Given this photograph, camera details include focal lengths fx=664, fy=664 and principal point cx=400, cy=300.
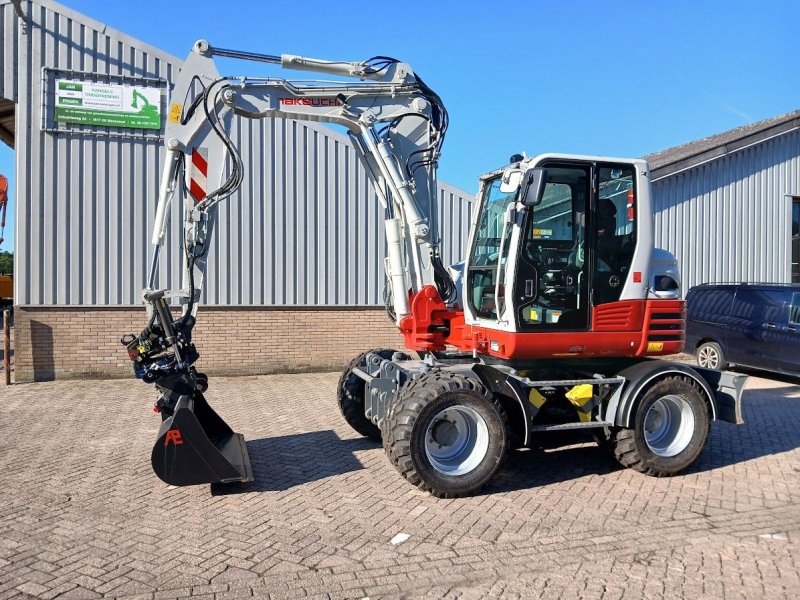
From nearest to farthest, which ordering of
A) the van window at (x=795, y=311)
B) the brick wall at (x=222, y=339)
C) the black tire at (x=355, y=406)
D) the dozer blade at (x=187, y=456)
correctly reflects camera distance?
the dozer blade at (x=187, y=456) → the black tire at (x=355, y=406) → the brick wall at (x=222, y=339) → the van window at (x=795, y=311)

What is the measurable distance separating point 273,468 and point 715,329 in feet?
32.2

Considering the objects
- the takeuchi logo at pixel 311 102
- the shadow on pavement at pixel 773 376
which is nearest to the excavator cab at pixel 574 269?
the takeuchi logo at pixel 311 102

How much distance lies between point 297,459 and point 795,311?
30.6ft

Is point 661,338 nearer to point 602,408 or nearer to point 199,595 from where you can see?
point 602,408

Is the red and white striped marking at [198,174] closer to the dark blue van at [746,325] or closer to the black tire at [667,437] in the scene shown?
the black tire at [667,437]

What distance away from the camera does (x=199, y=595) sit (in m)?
3.79

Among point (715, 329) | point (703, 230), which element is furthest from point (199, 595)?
point (703, 230)

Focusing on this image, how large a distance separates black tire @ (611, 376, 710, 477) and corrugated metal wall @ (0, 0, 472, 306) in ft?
24.3

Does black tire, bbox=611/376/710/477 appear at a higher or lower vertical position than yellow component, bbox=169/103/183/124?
lower

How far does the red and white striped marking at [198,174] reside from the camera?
6.02 meters

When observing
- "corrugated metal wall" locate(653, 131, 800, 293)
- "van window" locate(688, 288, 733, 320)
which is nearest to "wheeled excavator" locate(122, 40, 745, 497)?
"van window" locate(688, 288, 733, 320)

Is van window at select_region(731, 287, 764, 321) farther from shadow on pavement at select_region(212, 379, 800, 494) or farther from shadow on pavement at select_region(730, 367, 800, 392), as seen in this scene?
shadow on pavement at select_region(212, 379, 800, 494)

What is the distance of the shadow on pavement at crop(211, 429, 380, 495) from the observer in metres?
5.81

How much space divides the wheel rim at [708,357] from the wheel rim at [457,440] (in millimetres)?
8699
